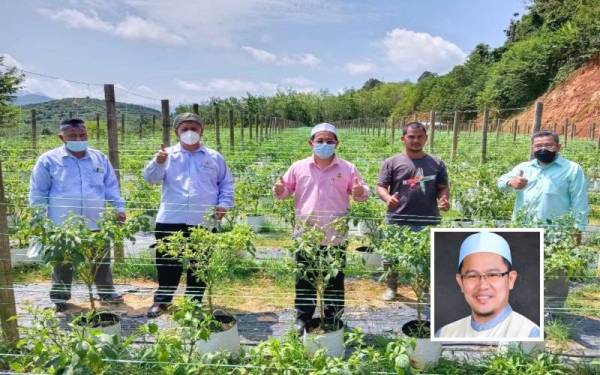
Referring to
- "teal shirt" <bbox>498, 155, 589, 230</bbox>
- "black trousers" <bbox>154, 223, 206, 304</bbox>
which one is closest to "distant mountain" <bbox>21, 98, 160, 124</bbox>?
"black trousers" <bbox>154, 223, 206, 304</bbox>

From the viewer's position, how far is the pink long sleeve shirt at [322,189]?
3472 mm

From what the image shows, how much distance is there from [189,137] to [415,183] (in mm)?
1905

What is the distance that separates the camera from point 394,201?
3770 mm

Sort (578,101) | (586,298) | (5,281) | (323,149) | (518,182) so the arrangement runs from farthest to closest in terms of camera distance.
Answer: (578,101) < (586,298) < (518,182) < (323,149) < (5,281)

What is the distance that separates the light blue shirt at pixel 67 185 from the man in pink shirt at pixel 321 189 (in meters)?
1.63

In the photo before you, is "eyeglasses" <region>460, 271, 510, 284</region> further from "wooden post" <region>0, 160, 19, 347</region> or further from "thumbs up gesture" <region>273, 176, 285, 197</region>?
"wooden post" <region>0, 160, 19, 347</region>

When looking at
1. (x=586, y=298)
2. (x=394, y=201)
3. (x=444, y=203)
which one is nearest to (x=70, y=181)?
(x=394, y=201)

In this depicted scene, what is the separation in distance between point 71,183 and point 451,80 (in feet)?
206

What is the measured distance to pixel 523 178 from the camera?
12.4 ft

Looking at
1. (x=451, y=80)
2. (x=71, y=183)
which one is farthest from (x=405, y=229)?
(x=451, y=80)

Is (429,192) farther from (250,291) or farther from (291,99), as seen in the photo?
(291,99)

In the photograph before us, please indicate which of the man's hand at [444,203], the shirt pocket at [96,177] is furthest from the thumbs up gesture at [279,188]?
the shirt pocket at [96,177]

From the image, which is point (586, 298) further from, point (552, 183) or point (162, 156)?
point (162, 156)

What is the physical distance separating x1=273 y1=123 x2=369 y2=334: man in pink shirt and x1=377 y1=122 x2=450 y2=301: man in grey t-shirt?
1.56ft
